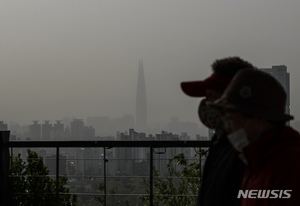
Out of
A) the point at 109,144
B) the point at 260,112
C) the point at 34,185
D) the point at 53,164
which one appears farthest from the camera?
the point at 53,164

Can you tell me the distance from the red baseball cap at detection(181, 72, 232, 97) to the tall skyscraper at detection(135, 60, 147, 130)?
4.64 metres

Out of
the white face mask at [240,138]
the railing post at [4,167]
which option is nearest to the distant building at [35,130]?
the railing post at [4,167]

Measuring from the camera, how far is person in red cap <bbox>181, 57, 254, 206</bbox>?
3.07ft

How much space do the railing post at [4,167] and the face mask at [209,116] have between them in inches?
101

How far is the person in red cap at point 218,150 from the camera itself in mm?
937

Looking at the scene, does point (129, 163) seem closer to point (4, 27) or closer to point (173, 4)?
point (173, 4)

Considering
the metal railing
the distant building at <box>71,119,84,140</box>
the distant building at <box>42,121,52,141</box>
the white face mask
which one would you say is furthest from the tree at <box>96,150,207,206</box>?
the white face mask

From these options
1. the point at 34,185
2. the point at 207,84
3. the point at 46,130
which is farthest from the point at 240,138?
the point at 46,130

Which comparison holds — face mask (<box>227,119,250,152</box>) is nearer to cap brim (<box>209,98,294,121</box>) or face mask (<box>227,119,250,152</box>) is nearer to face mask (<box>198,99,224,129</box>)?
cap brim (<box>209,98,294,121</box>)

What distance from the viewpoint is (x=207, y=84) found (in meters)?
1.00

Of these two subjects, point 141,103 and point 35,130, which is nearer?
point 35,130

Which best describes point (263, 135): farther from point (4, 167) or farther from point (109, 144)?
point (4, 167)

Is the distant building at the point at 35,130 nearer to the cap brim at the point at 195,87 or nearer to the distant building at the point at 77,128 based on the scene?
the distant building at the point at 77,128

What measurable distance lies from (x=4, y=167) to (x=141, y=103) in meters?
3.55
